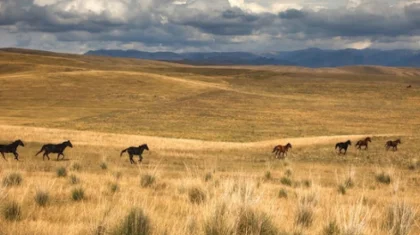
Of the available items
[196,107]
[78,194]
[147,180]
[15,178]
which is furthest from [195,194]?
→ [196,107]

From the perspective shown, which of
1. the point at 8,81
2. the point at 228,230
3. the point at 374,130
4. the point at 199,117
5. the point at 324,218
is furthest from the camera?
the point at 8,81

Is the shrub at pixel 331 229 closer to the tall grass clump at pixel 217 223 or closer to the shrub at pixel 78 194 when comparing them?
the tall grass clump at pixel 217 223

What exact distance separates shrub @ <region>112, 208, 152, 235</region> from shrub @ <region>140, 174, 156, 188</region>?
6.98 meters

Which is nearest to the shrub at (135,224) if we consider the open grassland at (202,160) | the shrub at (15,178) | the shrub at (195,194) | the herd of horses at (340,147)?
the open grassland at (202,160)

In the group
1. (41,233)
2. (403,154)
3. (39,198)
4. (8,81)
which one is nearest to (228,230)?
(41,233)

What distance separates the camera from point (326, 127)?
2514 inches

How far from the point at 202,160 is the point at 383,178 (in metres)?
12.6

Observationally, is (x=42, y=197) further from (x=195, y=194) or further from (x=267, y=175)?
(x=267, y=175)

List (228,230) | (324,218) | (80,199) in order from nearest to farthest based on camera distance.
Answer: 1. (228,230)
2. (324,218)
3. (80,199)

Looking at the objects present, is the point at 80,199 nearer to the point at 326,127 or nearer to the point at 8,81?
the point at 326,127

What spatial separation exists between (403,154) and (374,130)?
3269cm

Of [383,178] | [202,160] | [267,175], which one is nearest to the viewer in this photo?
[383,178]

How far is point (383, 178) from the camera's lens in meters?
17.5

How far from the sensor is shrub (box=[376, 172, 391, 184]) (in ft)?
56.7
